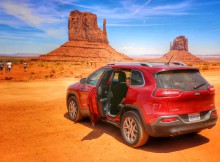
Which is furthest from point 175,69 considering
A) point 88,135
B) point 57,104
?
point 57,104

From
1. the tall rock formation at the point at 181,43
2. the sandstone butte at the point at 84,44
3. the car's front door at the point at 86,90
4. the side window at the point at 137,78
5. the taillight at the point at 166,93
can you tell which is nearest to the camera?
the taillight at the point at 166,93

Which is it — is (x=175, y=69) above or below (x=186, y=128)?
above

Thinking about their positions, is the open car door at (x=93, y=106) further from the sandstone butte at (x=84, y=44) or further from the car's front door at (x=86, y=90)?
the sandstone butte at (x=84, y=44)

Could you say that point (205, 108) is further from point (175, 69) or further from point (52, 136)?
point (52, 136)

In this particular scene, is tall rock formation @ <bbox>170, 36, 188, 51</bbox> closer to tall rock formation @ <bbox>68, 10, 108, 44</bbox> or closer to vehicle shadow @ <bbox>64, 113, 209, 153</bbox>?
tall rock formation @ <bbox>68, 10, 108, 44</bbox>

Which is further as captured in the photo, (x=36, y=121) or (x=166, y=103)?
(x=36, y=121)

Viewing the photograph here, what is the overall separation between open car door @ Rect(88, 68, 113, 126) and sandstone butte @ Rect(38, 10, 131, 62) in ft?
379

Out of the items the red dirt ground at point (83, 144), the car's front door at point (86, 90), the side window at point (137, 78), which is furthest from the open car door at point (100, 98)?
the side window at point (137, 78)

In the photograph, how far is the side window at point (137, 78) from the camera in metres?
5.40

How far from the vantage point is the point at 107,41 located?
159250 millimetres

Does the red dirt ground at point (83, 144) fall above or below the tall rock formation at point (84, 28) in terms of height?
below

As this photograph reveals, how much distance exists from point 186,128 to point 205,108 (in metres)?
0.67

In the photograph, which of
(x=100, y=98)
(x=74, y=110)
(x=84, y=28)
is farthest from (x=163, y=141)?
(x=84, y=28)

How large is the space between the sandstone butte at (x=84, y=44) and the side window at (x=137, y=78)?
116541 mm
